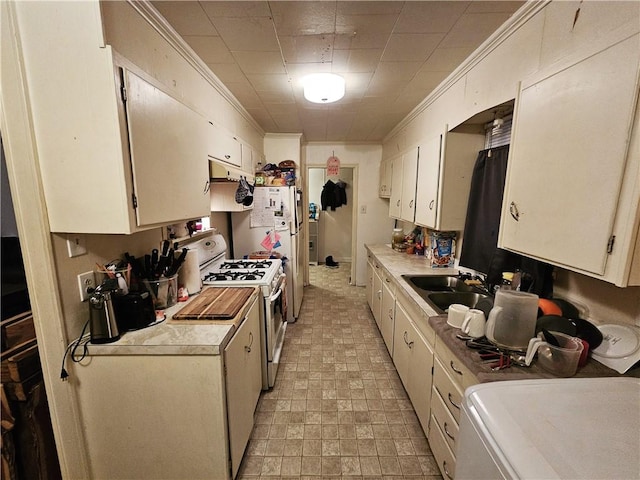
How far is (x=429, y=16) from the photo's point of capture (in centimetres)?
138

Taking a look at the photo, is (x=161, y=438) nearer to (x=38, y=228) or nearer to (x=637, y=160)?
(x=38, y=228)

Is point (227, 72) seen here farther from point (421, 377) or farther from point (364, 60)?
point (421, 377)

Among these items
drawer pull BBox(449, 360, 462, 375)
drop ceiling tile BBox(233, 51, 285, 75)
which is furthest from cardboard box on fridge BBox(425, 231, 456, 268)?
drop ceiling tile BBox(233, 51, 285, 75)

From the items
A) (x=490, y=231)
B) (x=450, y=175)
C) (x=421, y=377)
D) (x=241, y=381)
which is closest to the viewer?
(x=241, y=381)

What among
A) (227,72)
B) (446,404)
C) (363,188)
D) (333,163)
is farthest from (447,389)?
(333,163)

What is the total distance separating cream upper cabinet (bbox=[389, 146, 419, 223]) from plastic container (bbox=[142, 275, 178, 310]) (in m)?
2.26

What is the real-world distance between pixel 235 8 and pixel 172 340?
165cm

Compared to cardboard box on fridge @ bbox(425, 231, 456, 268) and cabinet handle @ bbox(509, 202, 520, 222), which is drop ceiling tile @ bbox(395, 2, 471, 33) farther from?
cardboard box on fridge @ bbox(425, 231, 456, 268)

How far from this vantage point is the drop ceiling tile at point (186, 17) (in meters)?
1.31

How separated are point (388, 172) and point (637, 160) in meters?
3.08

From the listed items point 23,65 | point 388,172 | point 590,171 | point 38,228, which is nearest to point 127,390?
point 38,228

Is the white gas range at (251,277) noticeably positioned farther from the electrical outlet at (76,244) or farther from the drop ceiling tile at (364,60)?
the drop ceiling tile at (364,60)

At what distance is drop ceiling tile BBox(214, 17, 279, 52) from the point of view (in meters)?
1.43

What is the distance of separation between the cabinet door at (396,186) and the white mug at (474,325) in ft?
6.75
